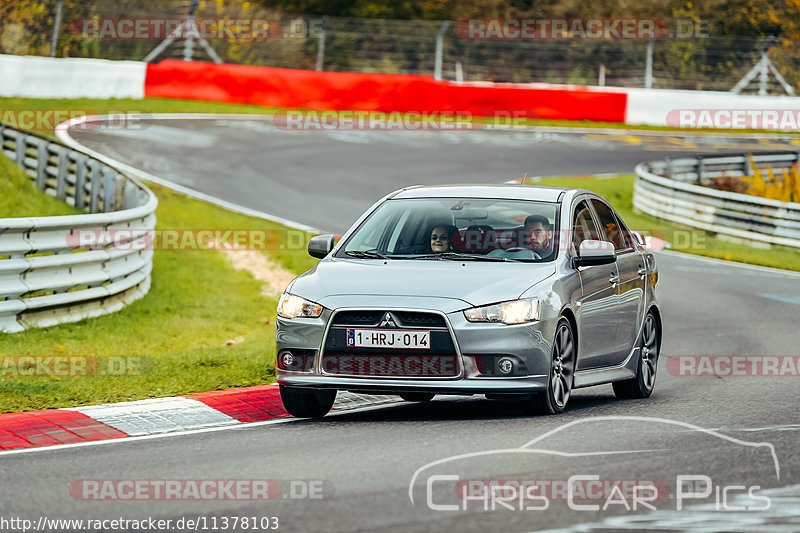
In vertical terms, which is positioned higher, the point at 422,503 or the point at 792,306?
the point at 422,503

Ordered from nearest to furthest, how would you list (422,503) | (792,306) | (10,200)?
(422,503) < (792,306) < (10,200)

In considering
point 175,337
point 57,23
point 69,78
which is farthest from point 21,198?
point 57,23

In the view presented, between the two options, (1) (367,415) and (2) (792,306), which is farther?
(2) (792,306)

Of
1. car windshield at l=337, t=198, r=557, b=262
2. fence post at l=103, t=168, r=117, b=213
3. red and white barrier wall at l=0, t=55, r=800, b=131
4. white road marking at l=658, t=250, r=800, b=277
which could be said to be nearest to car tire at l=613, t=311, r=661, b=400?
car windshield at l=337, t=198, r=557, b=262

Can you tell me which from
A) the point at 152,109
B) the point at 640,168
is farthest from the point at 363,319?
the point at 152,109

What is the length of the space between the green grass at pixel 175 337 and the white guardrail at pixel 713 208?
9.24m

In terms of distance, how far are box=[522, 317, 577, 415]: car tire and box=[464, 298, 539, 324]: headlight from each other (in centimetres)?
31

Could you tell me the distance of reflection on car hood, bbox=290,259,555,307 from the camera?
884 cm

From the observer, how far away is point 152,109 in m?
37.7

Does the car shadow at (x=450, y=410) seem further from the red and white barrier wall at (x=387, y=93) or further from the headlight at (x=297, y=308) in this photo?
the red and white barrier wall at (x=387, y=93)

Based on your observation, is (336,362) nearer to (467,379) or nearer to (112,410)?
(467,379)

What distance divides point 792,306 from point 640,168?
1147cm

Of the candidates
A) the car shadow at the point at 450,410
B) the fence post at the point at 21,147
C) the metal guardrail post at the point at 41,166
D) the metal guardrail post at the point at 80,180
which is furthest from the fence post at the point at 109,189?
the car shadow at the point at 450,410

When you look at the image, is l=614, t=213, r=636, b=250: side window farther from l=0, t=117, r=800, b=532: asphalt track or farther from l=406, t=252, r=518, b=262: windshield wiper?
l=406, t=252, r=518, b=262: windshield wiper
